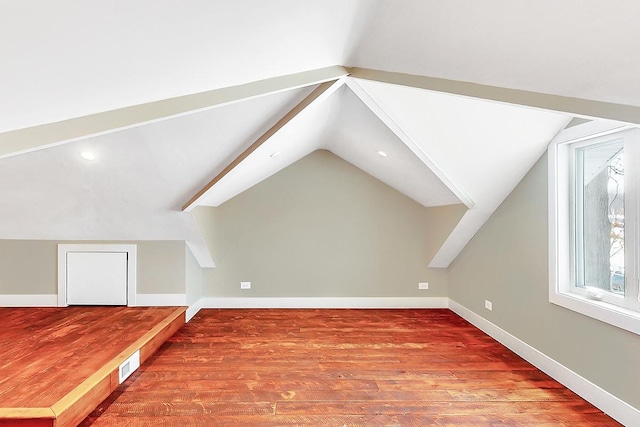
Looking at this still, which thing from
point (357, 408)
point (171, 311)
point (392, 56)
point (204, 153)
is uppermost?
point (392, 56)

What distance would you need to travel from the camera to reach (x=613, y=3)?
38.1 inches

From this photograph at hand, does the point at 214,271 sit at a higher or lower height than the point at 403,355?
higher

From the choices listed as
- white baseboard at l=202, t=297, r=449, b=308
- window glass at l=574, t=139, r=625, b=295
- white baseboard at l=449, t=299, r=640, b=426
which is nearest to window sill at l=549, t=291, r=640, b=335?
window glass at l=574, t=139, r=625, b=295

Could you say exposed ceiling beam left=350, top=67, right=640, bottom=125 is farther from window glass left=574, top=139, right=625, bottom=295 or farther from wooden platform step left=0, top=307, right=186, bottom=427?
wooden platform step left=0, top=307, right=186, bottom=427

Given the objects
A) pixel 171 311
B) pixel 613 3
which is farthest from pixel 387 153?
pixel 171 311

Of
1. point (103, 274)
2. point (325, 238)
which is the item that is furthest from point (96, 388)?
point (325, 238)

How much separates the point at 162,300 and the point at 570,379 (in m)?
4.04

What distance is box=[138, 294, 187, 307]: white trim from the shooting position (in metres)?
4.22

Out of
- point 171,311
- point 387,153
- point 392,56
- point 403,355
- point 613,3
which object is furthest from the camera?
point 171,311

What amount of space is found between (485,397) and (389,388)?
0.67 m

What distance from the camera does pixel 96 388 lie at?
7.74 feet

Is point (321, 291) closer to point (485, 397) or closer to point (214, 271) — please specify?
point (214, 271)

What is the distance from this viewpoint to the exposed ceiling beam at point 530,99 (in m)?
1.33

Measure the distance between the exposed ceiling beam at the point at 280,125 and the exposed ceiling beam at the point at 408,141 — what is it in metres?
0.14
